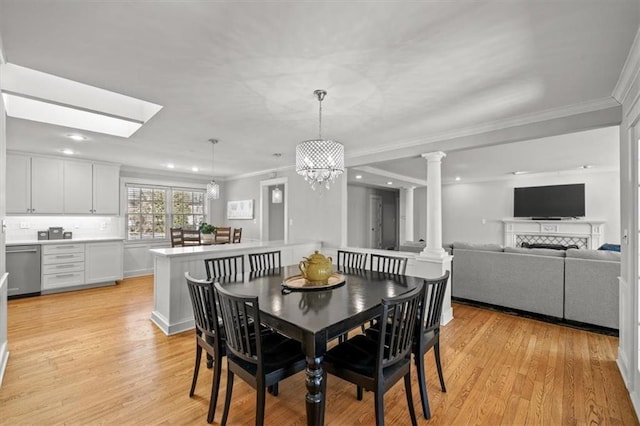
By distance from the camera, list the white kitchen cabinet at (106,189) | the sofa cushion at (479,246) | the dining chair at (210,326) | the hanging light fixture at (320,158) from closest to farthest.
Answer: the dining chair at (210,326) → the hanging light fixture at (320,158) → the sofa cushion at (479,246) → the white kitchen cabinet at (106,189)

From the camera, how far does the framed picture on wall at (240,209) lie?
7051 millimetres

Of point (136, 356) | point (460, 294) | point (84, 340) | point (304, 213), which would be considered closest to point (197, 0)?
point (136, 356)

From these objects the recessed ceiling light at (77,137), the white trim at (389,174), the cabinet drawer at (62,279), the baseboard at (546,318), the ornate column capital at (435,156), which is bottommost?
the baseboard at (546,318)

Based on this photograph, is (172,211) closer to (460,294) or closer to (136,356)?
(136,356)

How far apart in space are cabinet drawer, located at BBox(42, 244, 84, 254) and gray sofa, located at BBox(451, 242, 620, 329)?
6.32m

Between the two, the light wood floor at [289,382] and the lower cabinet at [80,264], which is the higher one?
the lower cabinet at [80,264]

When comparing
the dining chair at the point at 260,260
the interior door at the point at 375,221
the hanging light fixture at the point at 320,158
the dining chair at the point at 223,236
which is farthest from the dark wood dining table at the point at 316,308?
the interior door at the point at 375,221

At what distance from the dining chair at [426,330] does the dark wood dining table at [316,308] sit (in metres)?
0.29

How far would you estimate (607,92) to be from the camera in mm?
2457

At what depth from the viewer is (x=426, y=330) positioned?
6.93 feet

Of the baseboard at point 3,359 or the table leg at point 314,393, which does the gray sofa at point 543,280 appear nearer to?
the table leg at point 314,393

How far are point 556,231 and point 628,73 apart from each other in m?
6.19

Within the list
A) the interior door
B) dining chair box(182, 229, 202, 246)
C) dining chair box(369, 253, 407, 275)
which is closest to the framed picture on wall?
dining chair box(182, 229, 202, 246)

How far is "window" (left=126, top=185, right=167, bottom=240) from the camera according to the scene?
6.41 m
